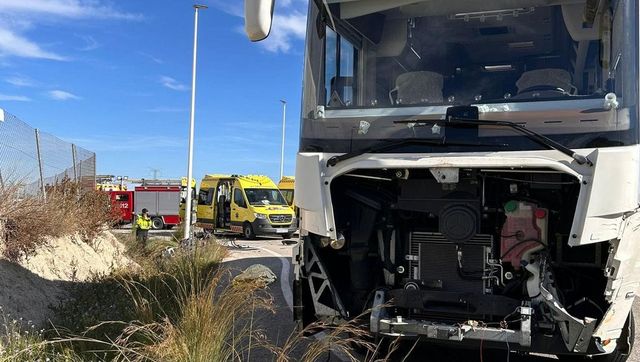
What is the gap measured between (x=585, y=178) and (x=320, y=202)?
202 cm

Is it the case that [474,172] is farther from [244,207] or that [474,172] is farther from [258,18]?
[244,207]

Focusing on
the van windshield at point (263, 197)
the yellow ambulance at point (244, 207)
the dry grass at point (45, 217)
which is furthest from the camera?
the van windshield at point (263, 197)

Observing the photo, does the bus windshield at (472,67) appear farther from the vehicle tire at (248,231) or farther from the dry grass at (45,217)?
the vehicle tire at (248,231)

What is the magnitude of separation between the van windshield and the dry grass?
43.6 ft

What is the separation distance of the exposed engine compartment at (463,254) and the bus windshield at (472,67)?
0.45 m

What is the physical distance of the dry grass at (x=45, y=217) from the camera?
771 cm

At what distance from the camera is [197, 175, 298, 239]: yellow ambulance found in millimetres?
24656

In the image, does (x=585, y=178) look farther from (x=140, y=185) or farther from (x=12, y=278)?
(x=140, y=185)

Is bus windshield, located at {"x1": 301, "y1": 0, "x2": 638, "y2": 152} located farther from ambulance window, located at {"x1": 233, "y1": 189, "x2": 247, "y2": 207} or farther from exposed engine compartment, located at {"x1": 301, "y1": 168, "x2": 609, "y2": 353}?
ambulance window, located at {"x1": 233, "y1": 189, "x2": 247, "y2": 207}

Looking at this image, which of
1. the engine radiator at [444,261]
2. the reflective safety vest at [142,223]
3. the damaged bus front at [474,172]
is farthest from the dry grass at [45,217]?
the engine radiator at [444,261]

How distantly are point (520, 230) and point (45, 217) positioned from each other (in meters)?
7.00

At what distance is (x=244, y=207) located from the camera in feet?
83.6

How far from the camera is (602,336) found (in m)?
4.18

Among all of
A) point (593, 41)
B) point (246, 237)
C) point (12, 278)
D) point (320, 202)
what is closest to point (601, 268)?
point (593, 41)
